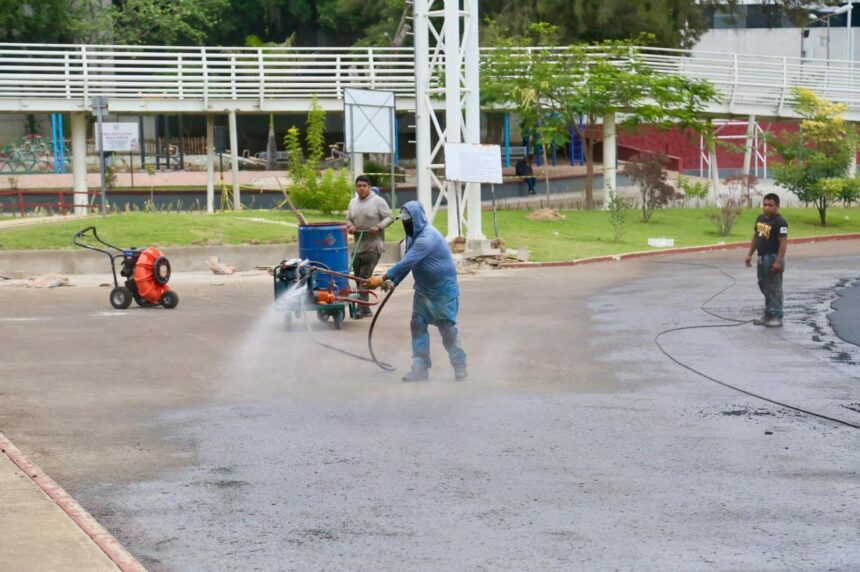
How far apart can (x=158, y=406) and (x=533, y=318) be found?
7594 mm

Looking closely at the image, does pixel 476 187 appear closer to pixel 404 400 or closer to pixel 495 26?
pixel 404 400

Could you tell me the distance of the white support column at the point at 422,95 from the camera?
91.4 ft

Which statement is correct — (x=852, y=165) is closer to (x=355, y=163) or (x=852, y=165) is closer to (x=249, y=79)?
(x=355, y=163)

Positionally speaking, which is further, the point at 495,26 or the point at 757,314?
the point at 495,26

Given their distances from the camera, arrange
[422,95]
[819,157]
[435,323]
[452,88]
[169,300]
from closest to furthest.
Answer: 1. [435,323]
2. [169,300]
3. [452,88]
4. [422,95]
5. [819,157]

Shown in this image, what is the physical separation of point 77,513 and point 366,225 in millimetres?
10882

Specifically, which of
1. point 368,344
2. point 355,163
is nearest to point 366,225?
point 368,344

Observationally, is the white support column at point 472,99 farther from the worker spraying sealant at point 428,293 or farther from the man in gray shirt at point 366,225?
the worker spraying sealant at point 428,293

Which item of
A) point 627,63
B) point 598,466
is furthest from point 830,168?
point 598,466

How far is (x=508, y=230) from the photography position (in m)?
33.6

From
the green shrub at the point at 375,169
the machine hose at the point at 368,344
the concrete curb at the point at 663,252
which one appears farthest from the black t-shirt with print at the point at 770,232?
the green shrub at the point at 375,169

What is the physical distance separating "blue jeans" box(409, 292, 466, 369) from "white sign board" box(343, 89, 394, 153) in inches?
644

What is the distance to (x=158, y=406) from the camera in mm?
11789

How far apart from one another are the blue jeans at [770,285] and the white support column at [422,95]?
36.3 ft
